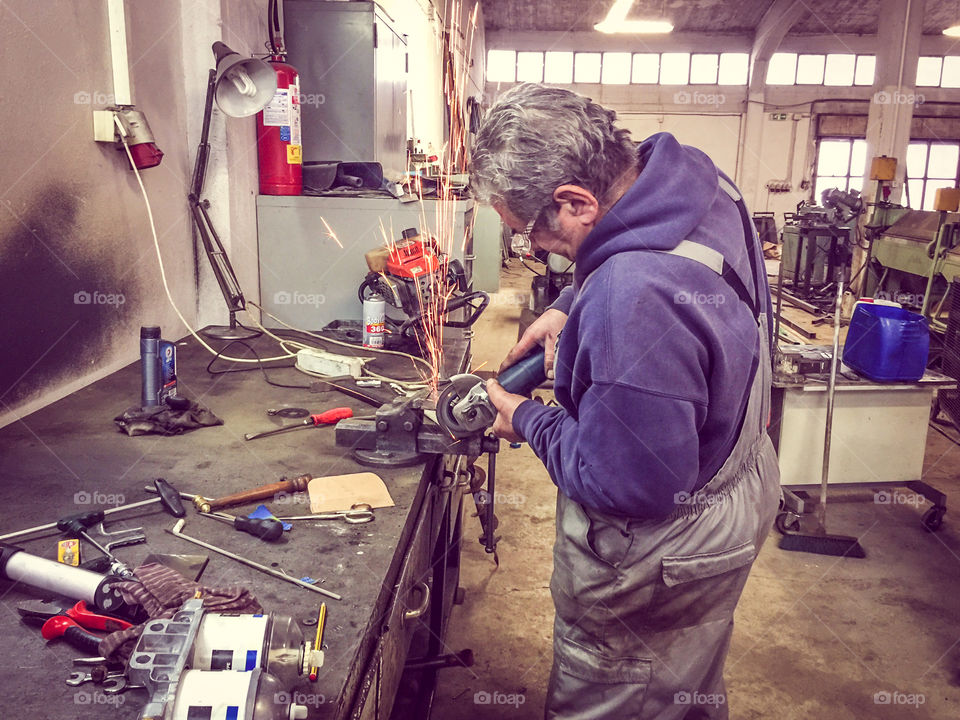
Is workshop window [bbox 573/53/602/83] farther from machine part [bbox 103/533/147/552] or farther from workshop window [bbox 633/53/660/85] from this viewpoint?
machine part [bbox 103/533/147/552]

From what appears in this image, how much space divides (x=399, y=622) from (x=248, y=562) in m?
0.28

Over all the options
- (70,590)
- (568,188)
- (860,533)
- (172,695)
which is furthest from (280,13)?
(860,533)

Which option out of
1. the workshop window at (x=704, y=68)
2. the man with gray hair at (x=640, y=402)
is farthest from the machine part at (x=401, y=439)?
the workshop window at (x=704, y=68)

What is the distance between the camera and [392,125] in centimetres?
376

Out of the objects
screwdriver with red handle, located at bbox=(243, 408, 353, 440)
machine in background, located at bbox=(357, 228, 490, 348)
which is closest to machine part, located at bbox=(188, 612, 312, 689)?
screwdriver with red handle, located at bbox=(243, 408, 353, 440)

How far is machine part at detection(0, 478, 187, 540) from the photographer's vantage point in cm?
123

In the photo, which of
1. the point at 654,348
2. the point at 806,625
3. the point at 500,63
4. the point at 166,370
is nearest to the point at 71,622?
the point at 654,348

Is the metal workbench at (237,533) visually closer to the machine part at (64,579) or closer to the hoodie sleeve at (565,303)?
the machine part at (64,579)

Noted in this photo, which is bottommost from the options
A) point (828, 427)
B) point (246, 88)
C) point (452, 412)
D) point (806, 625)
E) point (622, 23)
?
point (806, 625)

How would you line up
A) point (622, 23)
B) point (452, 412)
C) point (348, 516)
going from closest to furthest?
point (348, 516) < point (452, 412) < point (622, 23)

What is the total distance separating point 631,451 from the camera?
1.07 metres

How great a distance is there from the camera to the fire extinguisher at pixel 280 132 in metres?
2.72

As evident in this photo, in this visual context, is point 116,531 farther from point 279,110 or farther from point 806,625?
point 806,625

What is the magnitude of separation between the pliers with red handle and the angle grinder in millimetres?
705
